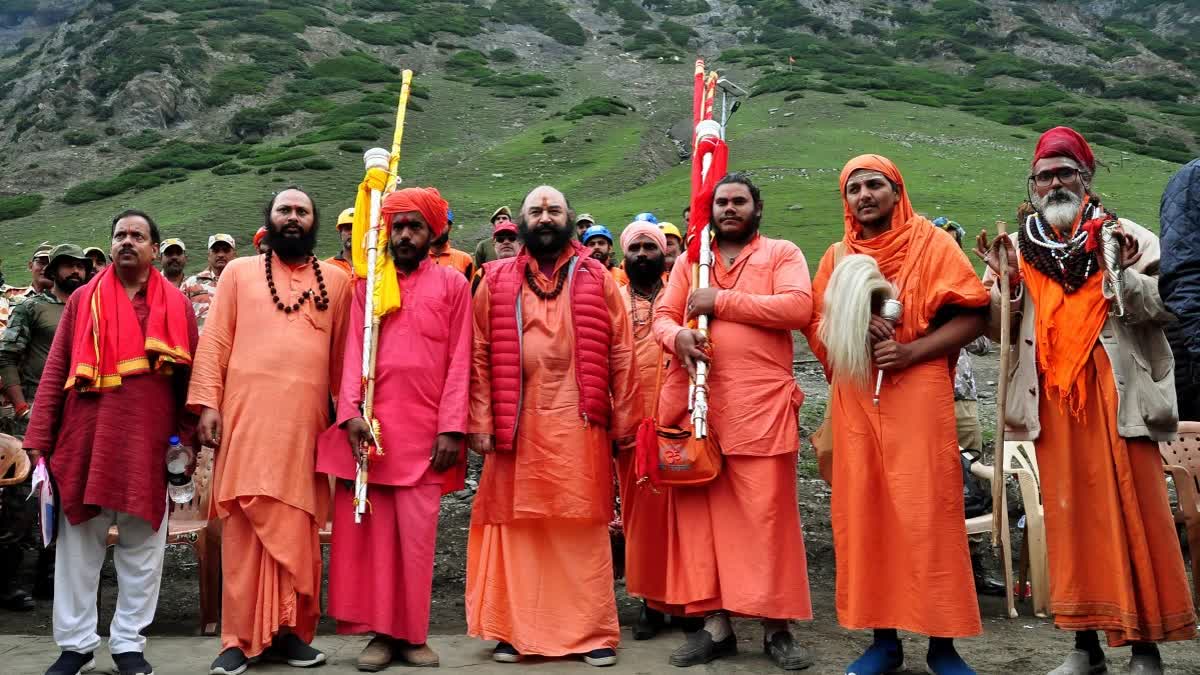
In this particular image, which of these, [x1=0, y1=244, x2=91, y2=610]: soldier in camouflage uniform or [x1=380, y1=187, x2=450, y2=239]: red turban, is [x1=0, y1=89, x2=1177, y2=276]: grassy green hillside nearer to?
[x1=0, y1=244, x2=91, y2=610]: soldier in camouflage uniform

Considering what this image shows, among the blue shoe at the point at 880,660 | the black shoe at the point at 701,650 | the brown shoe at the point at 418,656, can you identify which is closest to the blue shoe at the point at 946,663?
the blue shoe at the point at 880,660

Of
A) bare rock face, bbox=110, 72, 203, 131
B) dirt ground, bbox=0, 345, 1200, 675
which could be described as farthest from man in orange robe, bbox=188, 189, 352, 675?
bare rock face, bbox=110, 72, 203, 131

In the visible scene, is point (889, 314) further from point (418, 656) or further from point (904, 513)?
point (418, 656)

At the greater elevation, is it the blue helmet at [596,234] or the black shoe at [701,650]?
the blue helmet at [596,234]

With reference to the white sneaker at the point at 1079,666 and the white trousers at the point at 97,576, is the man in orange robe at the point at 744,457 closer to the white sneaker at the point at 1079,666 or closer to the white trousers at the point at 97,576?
the white sneaker at the point at 1079,666

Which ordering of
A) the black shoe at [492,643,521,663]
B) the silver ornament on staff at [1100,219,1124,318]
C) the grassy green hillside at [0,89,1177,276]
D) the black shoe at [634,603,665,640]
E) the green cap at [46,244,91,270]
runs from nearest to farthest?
the silver ornament on staff at [1100,219,1124,318] → the black shoe at [492,643,521,663] → the black shoe at [634,603,665,640] → the green cap at [46,244,91,270] → the grassy green hillside at [0,89,1177,276]

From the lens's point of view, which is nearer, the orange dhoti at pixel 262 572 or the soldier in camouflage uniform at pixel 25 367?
the orange dhoti at pixel 262 572

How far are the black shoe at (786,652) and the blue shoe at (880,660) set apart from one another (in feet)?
0.71

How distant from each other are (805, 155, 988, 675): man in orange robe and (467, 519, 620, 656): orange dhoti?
1.04 meters

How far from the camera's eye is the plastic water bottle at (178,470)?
4582 millimetres

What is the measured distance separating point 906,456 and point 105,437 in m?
3.19

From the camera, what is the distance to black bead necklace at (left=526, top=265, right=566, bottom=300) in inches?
193

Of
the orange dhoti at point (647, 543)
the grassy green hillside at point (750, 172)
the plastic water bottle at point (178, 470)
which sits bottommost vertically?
the orange dhoti at point (647, 543)

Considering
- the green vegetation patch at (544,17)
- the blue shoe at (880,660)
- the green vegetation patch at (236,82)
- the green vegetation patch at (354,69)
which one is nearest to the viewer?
the blue shoe at (880,660)
